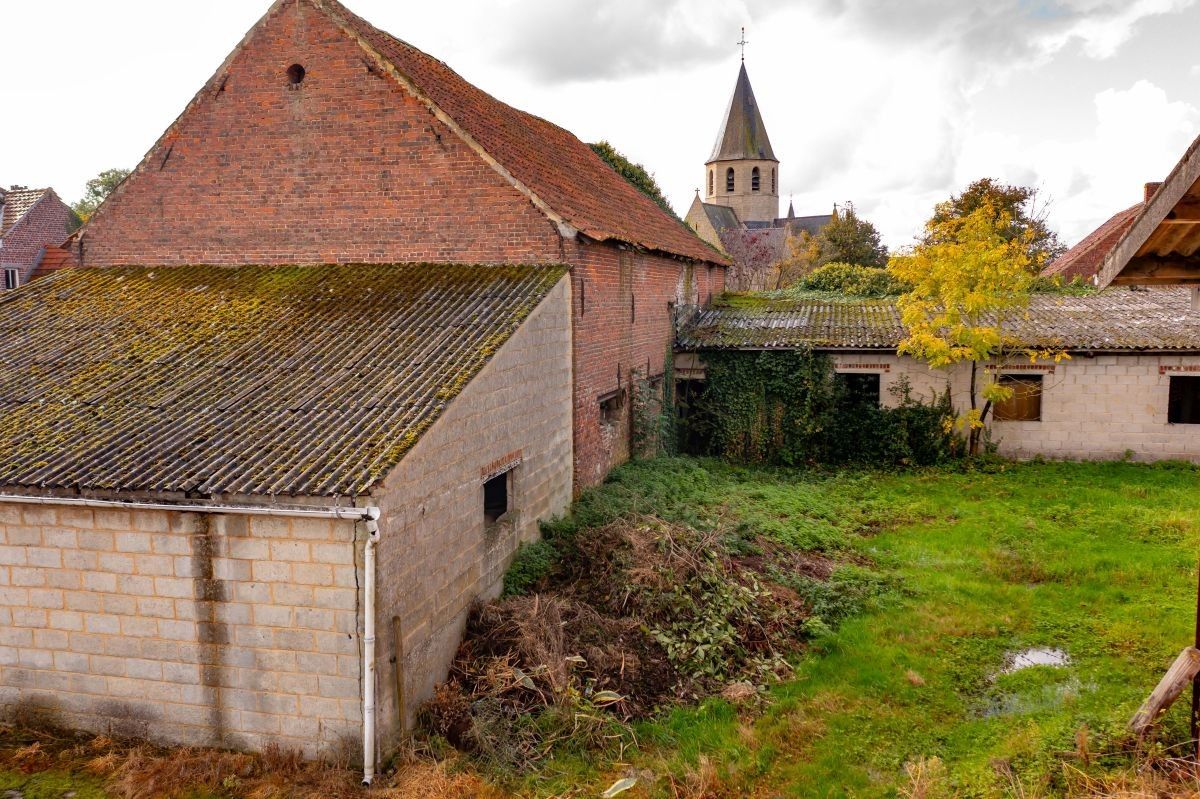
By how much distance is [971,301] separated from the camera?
52.1 feet

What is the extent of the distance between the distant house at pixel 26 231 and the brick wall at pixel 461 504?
32794mm

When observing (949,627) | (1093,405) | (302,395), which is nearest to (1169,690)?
(949,627)

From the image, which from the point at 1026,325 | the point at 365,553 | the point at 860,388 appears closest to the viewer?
the point at 365,553

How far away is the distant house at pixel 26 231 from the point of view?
1314 inches

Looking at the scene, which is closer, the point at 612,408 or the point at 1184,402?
the point at 612,408

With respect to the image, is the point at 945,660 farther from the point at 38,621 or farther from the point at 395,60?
the point at 395,60

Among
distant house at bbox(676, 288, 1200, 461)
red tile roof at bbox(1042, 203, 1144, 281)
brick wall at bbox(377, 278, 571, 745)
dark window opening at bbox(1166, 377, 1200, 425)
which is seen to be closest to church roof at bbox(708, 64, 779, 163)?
red tile roof at bbox(1042, 203, 1144, 281)

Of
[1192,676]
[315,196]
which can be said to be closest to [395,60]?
[315,196]

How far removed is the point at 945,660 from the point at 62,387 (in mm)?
10121

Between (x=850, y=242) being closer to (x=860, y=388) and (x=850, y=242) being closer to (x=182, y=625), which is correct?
(x=860, y=388)

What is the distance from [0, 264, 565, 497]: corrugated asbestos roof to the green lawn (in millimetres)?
3464

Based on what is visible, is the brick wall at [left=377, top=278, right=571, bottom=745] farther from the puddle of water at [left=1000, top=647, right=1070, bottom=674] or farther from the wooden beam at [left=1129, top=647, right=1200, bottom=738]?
the wooden beam at [left=1129, top=647, right=1200, bottom=738]

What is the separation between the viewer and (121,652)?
7305mm

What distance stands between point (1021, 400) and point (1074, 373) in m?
1.16
